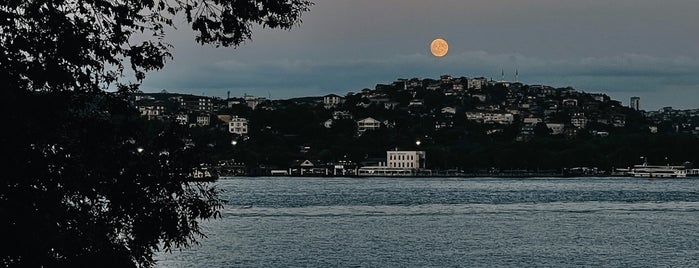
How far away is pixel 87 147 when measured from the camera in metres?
12.8

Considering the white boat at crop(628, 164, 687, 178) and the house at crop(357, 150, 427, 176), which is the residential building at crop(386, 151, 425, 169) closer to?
the house at crop(357, 150, 427, 176)

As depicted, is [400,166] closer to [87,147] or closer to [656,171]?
[656,171]

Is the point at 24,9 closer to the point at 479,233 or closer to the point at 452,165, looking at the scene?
the point at 479,233

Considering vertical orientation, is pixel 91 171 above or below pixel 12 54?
below

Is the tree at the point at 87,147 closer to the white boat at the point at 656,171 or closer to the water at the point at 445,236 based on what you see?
the water at the point at 445,236

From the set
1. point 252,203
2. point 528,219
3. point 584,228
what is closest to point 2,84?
point 584,228

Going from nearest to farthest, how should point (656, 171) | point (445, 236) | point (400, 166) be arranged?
point (445, 236)
point (656, 171)
point (400, 166)

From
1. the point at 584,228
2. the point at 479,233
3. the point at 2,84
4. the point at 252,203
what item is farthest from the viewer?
the point at 252,203

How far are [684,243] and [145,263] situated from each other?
35.3 meters

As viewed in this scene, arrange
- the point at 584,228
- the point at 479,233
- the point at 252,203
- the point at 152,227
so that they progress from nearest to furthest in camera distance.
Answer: the point at 152,227 < the point at 479,233 < the point at 584,228 < the point at 252,203

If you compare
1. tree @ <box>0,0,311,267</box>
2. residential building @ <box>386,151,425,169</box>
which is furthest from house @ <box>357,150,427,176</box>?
tree @ <box>0,0,311,267</box>

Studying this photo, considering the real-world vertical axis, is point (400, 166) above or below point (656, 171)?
above

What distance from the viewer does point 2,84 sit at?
1115cm

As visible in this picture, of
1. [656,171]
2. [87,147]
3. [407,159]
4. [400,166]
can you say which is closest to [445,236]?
[87,147]
